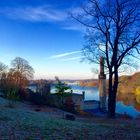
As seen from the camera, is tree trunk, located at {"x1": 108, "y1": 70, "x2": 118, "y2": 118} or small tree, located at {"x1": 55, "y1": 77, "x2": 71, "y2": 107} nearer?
tree trunk, located at {"x1": 108, "y1": 70, "x2": 118, "y2": 118}

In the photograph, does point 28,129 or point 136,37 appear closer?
point 28,129

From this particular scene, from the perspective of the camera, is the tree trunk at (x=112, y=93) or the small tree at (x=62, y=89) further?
the small tree at (x=62, y=89)

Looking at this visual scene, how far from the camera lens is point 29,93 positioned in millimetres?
44469

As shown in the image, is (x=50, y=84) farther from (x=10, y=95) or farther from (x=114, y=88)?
(x=114, y=88)

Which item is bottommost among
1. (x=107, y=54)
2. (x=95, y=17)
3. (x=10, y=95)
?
(x=10, y=95)

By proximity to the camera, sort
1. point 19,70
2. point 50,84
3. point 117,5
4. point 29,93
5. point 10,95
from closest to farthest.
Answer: point 117,5 → point 10,95 → point 29,93 → point 50,84 → point 19,70

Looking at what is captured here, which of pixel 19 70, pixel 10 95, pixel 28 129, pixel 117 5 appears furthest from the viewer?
pixel 19 70

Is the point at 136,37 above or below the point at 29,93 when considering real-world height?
above

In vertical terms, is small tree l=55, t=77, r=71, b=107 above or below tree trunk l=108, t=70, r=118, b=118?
A: above

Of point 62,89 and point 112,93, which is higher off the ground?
point 62,89

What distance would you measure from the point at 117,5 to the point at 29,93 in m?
25.8

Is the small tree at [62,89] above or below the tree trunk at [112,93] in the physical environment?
above

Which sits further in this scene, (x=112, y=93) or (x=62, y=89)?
(x=62, y=89)

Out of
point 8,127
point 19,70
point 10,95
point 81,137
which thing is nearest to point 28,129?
point 8,127
